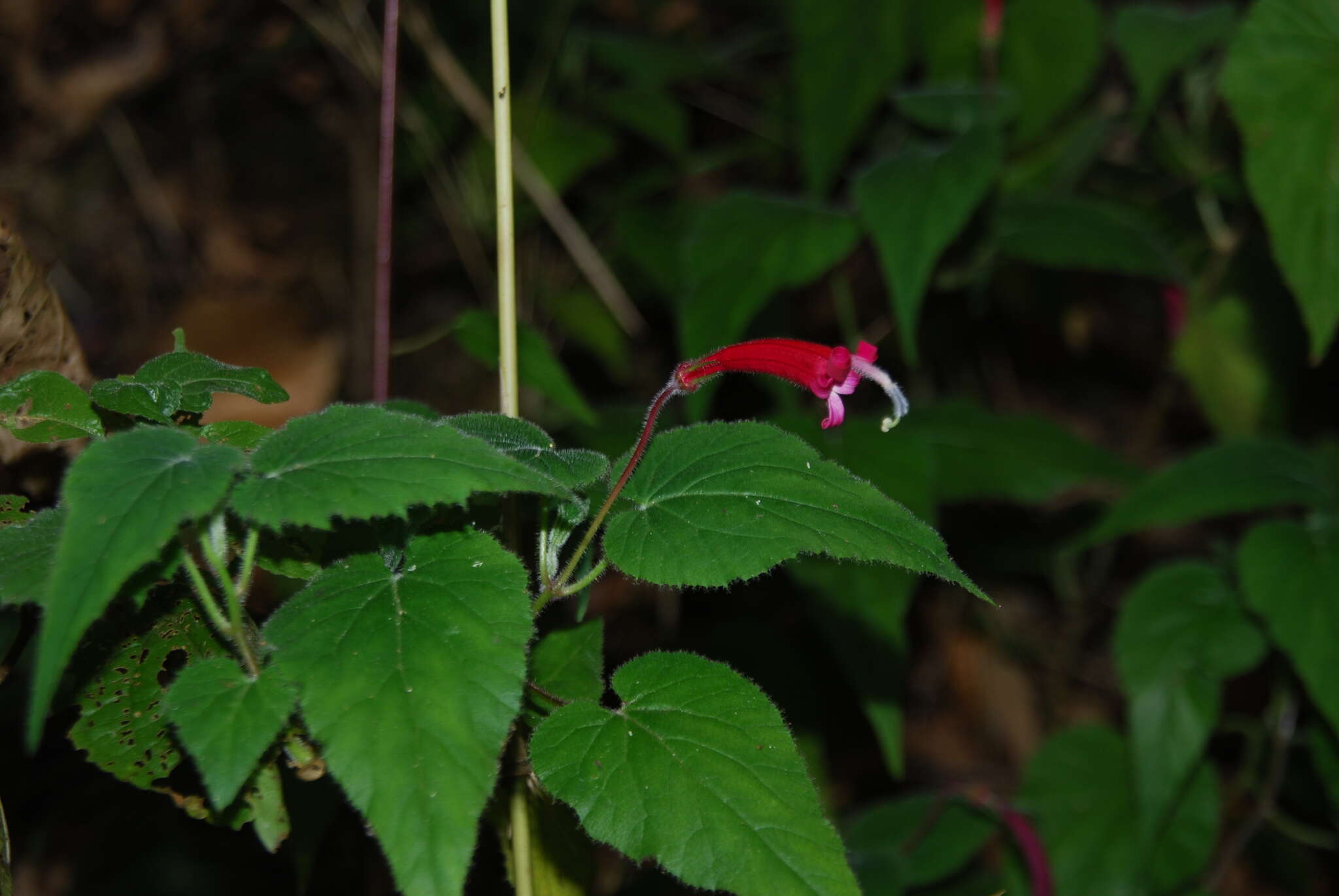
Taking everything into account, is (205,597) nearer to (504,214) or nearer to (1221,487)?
(504,214)

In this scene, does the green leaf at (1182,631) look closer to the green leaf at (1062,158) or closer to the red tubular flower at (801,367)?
the green leaf at (1062,158)

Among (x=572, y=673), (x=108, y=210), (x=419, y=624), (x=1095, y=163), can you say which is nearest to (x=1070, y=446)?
(x=1095, y=163)

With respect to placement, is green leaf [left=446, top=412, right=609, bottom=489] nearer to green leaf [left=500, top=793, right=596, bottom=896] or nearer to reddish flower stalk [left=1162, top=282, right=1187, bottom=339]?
green leaf [left=500, top=793, right=596, bottom=896]

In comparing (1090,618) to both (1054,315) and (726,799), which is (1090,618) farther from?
(726,799)

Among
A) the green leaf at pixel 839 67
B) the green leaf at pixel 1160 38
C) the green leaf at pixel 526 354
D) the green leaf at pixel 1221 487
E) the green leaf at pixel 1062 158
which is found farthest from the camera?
the green leaf at pixel 1062 158

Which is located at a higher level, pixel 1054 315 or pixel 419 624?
pixel 419 624

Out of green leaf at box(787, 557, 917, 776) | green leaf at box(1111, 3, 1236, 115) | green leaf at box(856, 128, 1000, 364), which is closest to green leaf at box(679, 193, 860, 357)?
green leaf at box(856, 128, 1000, 364)

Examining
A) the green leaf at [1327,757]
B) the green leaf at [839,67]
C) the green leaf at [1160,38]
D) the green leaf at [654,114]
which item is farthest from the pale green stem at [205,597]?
the green leaf at [654,114]
